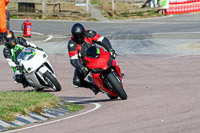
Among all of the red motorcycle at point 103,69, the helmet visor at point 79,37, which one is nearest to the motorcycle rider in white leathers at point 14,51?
the helmet visor at point 79,37

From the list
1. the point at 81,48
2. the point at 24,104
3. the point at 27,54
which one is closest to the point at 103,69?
the point at 81,48

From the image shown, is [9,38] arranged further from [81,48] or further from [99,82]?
[99,82]

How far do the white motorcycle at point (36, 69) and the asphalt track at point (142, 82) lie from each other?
0.35 metres

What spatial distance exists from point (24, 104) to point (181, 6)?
29.3m

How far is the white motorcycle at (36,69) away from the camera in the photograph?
12.7 metres

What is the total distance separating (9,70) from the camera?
17.2 meters

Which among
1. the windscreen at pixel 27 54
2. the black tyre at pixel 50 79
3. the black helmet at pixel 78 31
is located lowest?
the black tyre at pixel 50 79

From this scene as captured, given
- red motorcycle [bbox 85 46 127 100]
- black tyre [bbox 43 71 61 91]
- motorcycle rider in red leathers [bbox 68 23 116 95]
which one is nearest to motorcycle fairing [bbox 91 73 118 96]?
red motorcycle [bbox 85 46 127 100]

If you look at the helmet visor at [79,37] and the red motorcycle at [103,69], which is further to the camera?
the helmet visor at [79,37]

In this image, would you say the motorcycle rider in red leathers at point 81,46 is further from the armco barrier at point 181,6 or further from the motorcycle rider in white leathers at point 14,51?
the armco barrier at point 181,6

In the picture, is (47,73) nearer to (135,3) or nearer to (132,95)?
(132,95)

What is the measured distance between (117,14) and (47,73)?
24.2 meters

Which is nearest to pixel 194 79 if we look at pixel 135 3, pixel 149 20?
pixel 149 20

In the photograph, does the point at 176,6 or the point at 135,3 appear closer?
the point at 176,6
